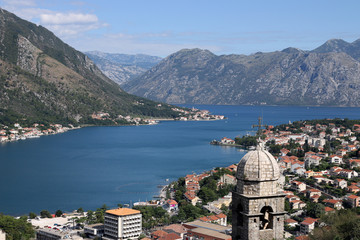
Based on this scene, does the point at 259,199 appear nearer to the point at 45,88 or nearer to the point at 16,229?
the point at 16,229

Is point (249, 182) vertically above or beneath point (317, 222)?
above

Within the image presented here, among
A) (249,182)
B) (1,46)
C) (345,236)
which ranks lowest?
(345,236)

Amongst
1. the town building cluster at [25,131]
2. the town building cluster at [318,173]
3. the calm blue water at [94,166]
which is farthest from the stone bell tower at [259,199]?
the town building cluster at [25,131]

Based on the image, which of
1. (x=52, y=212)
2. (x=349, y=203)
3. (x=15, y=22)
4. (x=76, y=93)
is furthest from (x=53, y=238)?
(x=15, y=22)

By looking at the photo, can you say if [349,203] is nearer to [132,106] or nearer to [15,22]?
[132,106]

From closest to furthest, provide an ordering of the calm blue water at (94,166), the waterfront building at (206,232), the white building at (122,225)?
the waterfront building at (206,232)
the white building at (122,225)
the calm blue water at (94,166)

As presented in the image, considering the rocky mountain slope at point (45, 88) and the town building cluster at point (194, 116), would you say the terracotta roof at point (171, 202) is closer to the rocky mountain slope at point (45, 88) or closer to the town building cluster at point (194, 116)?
the rocky mountain slope at point (45, 88)
